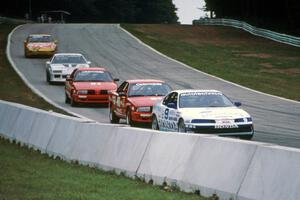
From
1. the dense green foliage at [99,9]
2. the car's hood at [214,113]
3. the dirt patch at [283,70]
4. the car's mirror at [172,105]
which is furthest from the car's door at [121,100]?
the dense green foliage at [99,9]

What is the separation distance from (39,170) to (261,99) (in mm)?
19684

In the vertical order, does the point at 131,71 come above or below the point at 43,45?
below

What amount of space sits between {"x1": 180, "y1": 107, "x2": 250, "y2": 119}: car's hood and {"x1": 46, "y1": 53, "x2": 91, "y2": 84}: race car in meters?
18.7

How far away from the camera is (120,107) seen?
2314cm

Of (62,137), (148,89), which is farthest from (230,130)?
(148,89)

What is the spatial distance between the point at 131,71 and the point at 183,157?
3327 cm

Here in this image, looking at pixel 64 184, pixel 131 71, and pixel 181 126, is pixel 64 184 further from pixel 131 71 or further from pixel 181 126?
pixel 131 71

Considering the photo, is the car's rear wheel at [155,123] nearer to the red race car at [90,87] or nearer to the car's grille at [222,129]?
the car's grille at [222,129]

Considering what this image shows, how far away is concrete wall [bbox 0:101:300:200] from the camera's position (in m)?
7.98

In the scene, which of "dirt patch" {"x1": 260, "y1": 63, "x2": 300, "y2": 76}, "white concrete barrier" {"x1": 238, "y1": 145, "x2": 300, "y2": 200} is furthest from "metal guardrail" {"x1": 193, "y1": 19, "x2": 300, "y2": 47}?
"white concrete barrier" {"x1": 238, "y1": 145, "x2": 300, "y2": 200}

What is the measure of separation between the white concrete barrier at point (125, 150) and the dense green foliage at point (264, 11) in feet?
Result: 199

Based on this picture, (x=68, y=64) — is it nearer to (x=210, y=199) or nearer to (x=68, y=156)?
(x=68, y=156)

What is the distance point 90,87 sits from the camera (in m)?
28.9

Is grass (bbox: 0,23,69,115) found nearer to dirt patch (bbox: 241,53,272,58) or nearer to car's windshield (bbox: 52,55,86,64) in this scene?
car's windshield (bbox: 52,55,86,64)
